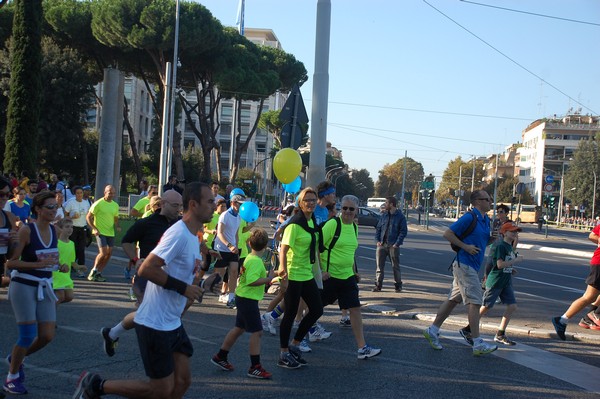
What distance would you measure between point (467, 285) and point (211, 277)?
3.89 meters

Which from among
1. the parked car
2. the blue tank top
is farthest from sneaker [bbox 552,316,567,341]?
the parked car

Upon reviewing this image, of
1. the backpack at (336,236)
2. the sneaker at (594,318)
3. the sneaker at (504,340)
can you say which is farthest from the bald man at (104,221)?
the sneaker at (594,318)

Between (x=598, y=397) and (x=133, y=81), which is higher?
(x=133, y=81)

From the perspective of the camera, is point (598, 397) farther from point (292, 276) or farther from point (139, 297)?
point (139, 297)

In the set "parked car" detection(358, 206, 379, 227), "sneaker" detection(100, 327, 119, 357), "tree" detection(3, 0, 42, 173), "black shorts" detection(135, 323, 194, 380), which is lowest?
"parked car" detection(358, 206, 379, 227)

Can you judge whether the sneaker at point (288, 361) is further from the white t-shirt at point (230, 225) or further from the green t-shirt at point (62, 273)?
the white t-shirt at point (230, 225)

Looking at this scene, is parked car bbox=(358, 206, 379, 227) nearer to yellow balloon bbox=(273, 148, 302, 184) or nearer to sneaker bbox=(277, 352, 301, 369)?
yellow balloon bbox=(273, 148, 302, 184)

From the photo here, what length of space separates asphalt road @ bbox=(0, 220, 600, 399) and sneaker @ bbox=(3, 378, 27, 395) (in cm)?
8

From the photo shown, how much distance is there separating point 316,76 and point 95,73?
3084 cm

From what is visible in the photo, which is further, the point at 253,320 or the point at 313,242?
the point at 313,242

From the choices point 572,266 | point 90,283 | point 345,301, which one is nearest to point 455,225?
point 345,301

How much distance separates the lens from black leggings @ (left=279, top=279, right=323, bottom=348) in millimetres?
6895

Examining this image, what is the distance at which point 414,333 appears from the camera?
30.0ft

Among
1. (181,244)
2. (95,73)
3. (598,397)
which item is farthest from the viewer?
(95,73)
